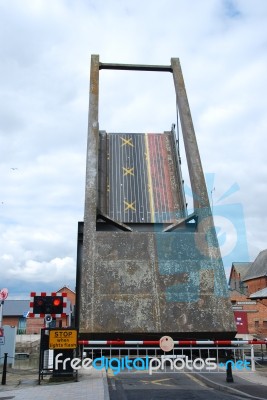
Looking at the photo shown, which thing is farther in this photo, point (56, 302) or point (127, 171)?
point (127, 171)

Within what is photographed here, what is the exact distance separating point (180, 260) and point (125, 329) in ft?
6.09

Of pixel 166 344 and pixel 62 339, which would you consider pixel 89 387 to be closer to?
pixel 62 339

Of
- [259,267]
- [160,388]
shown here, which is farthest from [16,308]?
[160,388]

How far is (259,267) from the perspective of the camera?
4559 centimetres

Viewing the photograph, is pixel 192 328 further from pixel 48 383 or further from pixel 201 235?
pixel 48 383

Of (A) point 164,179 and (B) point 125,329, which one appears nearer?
(B) point 125,329

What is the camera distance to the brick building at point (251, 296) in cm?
1616

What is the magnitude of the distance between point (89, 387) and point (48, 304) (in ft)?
8.10

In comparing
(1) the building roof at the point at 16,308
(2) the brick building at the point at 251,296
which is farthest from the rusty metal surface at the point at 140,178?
(1) the building roof at the point at 16,308

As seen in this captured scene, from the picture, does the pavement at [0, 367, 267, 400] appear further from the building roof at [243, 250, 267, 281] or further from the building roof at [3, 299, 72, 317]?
the building roof at [243, 250, 267, 281]

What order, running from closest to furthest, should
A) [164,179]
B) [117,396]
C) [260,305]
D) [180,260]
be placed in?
[117,396] < [180,260] < [164,179] < [260,305]

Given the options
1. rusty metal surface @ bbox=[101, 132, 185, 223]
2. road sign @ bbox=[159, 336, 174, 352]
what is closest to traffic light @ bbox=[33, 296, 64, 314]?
road sign @ bbox=[159, 336, 174, 352]

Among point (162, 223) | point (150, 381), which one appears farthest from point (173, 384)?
point (162, 223)

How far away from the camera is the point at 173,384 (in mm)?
6723
